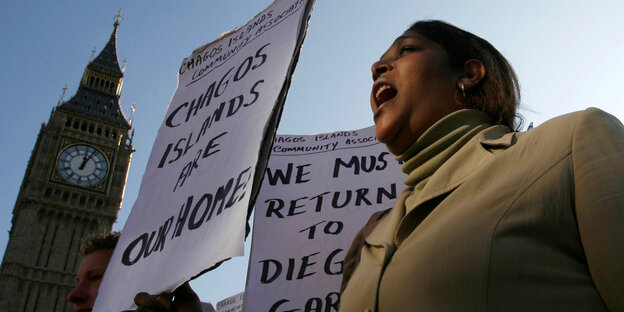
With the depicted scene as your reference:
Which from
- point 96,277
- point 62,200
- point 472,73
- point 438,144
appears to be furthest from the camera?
point 62,200

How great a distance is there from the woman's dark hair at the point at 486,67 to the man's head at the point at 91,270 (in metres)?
2.54

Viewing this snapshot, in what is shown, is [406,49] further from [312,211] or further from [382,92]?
[312,211]

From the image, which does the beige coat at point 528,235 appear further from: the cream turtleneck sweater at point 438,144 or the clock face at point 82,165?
the clock face at point 82,165

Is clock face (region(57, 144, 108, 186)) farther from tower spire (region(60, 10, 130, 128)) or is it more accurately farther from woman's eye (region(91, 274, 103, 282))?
woman's eye (region(91, 274, 103, 282))

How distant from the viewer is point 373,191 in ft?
13.6

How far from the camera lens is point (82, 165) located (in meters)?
43.4

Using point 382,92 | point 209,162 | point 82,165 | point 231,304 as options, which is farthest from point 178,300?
point 82,165

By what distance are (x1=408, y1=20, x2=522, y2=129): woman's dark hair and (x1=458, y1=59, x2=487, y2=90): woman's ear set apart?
0.01 m

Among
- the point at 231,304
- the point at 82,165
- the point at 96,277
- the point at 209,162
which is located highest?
the point at 82,165

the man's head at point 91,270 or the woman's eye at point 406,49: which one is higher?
the woman's eye at point 406,49

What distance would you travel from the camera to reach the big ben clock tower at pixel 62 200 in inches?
1618

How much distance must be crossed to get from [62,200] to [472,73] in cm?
4463

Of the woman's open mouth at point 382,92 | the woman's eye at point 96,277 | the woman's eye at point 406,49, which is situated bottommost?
the woman's eye at point 96,277

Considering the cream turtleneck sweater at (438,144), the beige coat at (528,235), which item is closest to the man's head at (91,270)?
the cream turtleneck sweater at (438,144)
